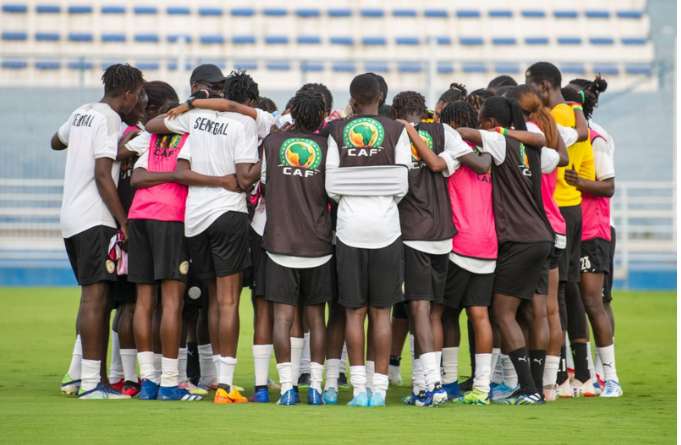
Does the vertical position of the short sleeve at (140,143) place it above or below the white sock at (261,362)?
above

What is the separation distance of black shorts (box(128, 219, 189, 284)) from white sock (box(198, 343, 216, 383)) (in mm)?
882

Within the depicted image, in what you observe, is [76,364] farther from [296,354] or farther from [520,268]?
[520,268]

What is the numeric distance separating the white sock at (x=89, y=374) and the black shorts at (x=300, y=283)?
1.20 metres

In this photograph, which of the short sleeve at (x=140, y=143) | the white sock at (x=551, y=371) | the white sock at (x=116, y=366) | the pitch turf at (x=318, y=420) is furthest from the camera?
the white sock at (x=116, y=366)

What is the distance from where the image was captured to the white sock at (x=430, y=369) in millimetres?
5070

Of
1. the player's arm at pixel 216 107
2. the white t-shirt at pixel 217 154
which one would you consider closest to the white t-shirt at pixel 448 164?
the white t-shirt at pixel 217 154

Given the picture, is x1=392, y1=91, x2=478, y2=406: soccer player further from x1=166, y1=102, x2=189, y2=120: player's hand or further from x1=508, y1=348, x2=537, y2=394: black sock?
x1=166, y1=102, x2=189, y2=120: player's hand

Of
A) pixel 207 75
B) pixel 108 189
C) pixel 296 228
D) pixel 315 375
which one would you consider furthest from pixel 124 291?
pixel 207 75

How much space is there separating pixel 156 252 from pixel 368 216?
1.33 m

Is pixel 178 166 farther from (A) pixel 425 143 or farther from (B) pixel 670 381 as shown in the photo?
(B) pixel 670 381

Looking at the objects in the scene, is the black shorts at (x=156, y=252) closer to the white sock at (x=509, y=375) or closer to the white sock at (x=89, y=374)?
the white sock at (x=89, y=374)

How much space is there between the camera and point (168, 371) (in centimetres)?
522

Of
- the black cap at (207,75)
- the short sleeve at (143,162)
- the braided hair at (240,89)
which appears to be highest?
the black cap at (207,75)

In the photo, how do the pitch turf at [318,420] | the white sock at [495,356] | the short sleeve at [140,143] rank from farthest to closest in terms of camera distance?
the white sock at [495,356], the short sleeve at [140,143], the pitch turf at [318,420]
